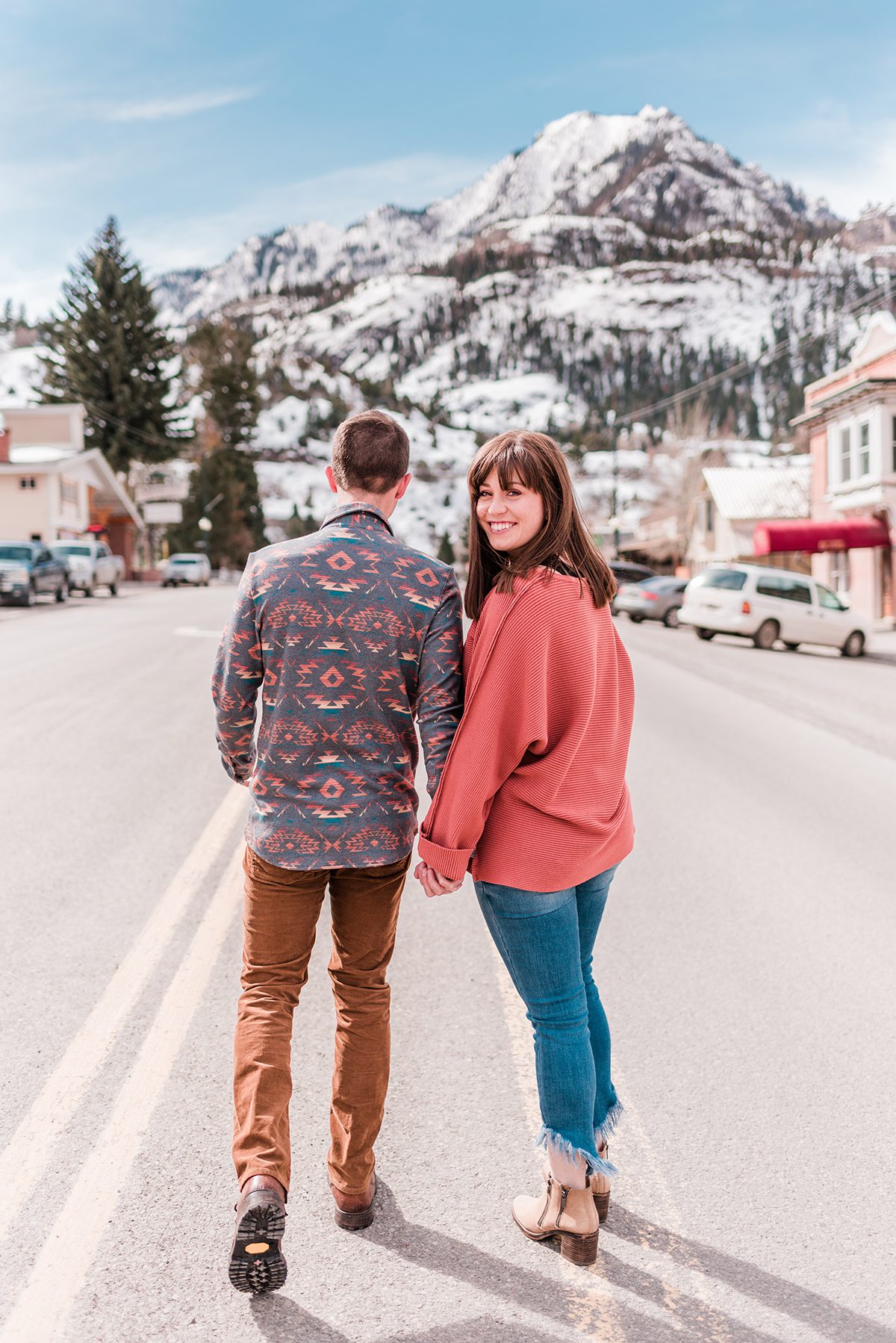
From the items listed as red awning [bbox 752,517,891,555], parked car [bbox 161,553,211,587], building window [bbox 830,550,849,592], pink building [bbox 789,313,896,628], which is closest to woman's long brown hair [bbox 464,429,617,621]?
pink building [bbox 789,313,896,628]

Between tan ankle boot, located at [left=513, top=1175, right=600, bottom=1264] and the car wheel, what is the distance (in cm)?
2180

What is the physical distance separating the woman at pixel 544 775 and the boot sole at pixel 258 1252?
63 centimetres

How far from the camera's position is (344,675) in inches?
100

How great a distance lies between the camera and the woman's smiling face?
2488 mm

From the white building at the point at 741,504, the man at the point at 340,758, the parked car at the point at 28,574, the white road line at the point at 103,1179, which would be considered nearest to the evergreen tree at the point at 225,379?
the white building at the point at 741,504

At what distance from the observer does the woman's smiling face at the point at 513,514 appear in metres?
2.49

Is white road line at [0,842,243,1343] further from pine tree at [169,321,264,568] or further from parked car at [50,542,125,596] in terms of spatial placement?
pine tree at [169,321,264,568]

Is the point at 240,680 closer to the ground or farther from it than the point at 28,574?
closer to the ground

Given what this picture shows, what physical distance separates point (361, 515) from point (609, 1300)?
1.85 metres

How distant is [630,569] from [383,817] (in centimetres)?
3863

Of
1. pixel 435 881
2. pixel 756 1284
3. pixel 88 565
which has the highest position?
pixel 88 565

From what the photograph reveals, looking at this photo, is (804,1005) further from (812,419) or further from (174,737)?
(812,419)

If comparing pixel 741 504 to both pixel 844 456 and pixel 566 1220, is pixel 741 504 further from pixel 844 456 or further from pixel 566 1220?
pixel 566 1220

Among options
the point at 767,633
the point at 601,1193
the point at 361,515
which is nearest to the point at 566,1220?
the point at 601,1193
